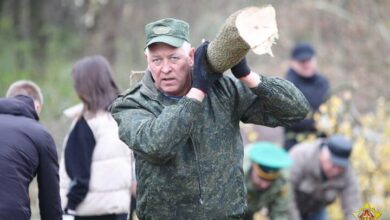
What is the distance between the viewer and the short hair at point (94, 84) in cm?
577

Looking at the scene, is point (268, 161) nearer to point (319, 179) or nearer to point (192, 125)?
point (319, 179)

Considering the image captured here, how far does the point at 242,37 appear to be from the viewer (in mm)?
3742

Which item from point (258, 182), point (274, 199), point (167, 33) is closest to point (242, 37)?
point (167, 33)

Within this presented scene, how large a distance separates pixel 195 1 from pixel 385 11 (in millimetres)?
→ 3682

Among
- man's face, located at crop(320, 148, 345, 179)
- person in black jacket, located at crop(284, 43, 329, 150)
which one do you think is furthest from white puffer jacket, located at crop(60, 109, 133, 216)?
person in black jacket, located at crop(284, 43, 329, 150)

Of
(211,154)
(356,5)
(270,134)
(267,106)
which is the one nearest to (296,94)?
(267,106)

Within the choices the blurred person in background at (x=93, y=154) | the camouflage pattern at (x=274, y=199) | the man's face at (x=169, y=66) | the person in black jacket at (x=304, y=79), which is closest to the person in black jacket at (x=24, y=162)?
the blurred person in background at (x=93, y=154)

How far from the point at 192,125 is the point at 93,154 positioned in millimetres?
1970

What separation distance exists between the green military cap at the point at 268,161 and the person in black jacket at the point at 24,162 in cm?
239

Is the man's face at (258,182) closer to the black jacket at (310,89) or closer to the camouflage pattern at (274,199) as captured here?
the camouflage pattern at (274,199)

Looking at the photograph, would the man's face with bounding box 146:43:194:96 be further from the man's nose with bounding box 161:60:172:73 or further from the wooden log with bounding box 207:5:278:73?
the wooden log with bounding box 207:5:278:73

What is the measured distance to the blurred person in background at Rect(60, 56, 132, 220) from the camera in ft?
18.9

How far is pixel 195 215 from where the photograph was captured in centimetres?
410

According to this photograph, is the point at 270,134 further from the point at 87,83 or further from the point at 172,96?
the point at 172,96
